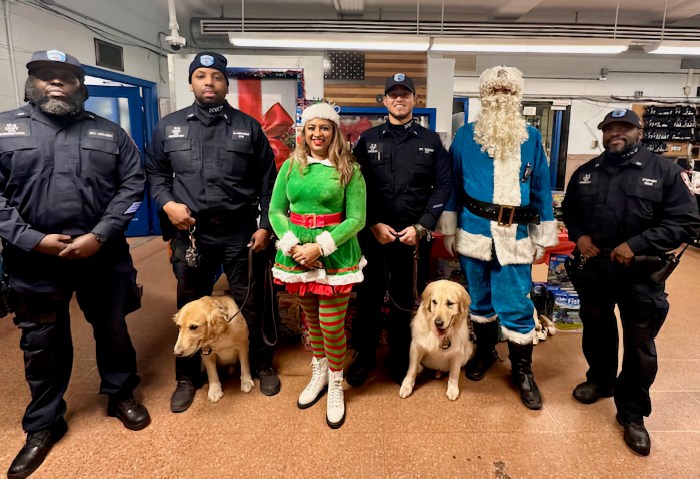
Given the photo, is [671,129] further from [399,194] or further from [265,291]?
[265,291]

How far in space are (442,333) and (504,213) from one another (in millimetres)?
750

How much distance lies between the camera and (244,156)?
7.63 feet

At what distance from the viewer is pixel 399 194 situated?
2352 mm

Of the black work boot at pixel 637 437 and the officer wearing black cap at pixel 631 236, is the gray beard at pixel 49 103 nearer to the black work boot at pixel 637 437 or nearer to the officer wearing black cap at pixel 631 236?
the officer wearing black cap at pixel 631 236

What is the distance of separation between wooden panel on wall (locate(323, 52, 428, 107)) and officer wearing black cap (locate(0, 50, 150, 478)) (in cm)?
293

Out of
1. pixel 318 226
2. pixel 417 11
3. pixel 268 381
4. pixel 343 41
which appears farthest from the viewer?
pixel 417 11

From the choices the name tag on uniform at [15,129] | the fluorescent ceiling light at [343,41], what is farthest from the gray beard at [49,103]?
the fluorescent ceiling light at [343,41]

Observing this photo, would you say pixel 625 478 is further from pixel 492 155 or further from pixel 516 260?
pixel 492 155

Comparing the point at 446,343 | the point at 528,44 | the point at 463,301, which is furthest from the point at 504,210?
the point at 528,44

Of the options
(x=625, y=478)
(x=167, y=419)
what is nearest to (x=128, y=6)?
(x=167, y=419)

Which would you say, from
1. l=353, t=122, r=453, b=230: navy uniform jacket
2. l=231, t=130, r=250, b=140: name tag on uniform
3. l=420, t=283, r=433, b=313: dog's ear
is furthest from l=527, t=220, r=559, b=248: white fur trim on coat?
l=231, t=130, r=250, b=140: name tag on uniform

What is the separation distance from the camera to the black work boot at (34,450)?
1889 mm

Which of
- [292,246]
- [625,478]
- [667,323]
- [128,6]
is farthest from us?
[128,6]

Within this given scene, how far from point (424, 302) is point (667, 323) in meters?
2.59
